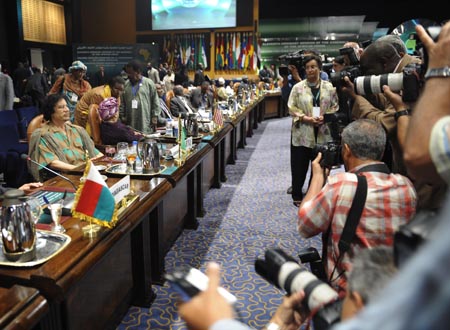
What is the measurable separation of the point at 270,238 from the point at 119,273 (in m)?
1.52

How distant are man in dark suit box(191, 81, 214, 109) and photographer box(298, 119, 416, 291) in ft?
16.6

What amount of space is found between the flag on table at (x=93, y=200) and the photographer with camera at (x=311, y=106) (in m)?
2.37

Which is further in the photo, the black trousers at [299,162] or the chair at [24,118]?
the chair at [24,118]

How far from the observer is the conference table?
4.04 ft

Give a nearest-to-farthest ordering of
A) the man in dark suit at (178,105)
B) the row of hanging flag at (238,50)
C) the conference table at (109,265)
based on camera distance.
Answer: the conference table at (109,265) < the man in dark suit at (178,105) < the row of hanging flag at (238,50)

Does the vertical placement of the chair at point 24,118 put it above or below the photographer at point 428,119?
below

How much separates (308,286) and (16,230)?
951 millimetres

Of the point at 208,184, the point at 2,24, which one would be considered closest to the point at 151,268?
the point at 208,184

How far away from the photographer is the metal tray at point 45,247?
1.29 m

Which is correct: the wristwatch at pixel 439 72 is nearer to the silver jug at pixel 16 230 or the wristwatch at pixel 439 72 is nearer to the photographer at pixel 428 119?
the photographer at pixel 428 119

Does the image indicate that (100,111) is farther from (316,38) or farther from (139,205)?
(316,38)

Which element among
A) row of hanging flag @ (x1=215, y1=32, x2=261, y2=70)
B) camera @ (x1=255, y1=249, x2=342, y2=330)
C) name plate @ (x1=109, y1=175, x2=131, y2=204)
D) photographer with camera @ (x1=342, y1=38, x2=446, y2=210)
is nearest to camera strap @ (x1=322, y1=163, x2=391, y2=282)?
photographer with camera @ (x1=342, y1=38, x2=446, y2=210)

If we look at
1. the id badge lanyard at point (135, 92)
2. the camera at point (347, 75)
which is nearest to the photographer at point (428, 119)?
the camera at point (347, 75)

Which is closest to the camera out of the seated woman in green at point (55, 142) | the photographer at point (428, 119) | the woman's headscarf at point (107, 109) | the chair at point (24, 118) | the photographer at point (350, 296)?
the photographer at point (350, 296)
